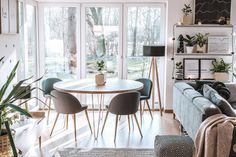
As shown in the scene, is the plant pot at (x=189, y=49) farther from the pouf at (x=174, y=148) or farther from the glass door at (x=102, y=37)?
the pouf at (x=174, y=148)

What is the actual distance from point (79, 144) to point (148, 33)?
2.96 meters

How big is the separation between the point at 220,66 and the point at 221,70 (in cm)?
8

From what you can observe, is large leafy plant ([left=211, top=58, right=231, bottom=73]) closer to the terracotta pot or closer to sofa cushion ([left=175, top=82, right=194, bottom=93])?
the terracotta pot

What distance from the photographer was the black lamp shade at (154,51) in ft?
20.1

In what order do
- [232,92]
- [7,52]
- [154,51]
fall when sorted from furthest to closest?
[154,51] → [232,92] → [7,52]

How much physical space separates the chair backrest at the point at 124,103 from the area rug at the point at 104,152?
0.54 meters

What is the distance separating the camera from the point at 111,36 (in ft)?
22.1

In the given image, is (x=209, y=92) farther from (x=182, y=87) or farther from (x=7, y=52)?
(x=7, y=52)

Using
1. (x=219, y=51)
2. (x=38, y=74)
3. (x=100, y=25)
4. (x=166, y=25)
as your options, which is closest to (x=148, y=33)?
(x=166, y=25)

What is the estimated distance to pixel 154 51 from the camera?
6129 millimetres

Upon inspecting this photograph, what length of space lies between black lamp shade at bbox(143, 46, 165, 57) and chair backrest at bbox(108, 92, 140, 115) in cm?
162

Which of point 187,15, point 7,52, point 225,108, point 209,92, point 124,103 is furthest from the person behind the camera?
point 187,15

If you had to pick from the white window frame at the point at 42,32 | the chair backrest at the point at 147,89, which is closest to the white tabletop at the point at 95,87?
the chair backrest at the point at 147,89

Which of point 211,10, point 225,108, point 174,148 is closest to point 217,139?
point 174,148
